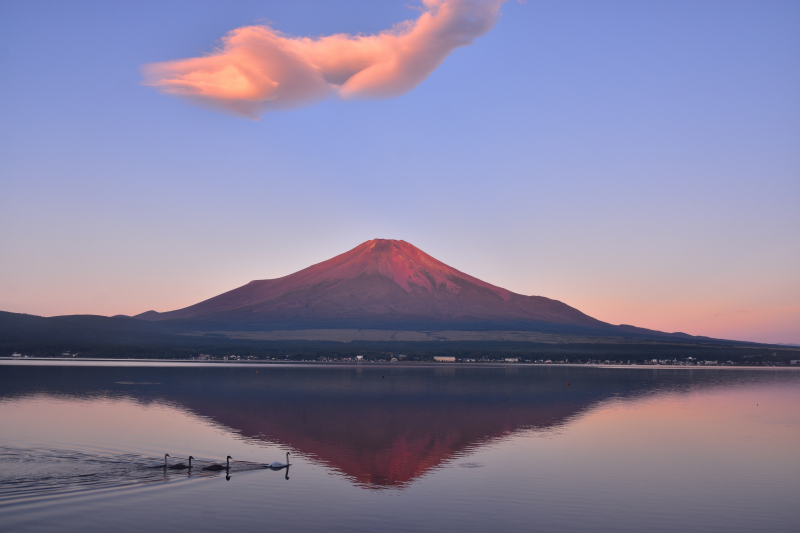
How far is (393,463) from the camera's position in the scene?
31.7 meters

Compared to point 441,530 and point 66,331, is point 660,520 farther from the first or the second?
point 66,331

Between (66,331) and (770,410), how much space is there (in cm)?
17803

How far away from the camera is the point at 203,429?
132 ft

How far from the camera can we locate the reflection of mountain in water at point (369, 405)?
3469cm

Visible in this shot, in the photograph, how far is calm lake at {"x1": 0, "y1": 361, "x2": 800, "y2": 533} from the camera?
22234mm

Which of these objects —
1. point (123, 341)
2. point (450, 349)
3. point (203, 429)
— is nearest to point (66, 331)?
point (123, 341)

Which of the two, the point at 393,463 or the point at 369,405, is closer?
the point at 393,463

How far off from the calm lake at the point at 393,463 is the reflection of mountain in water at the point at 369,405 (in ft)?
0.87

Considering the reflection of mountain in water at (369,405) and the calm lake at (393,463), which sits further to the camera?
the reflection of mountain in water at (369,405)

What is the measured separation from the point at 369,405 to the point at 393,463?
24.4m

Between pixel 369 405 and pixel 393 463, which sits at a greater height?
pixel 369 405

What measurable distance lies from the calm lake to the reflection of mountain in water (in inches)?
10.4

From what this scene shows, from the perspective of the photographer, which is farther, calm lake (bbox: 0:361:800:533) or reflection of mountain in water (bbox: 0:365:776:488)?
reflection of mountain in water (bbox: 0:365:776:488)

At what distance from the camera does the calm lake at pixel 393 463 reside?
2223 centimetres
